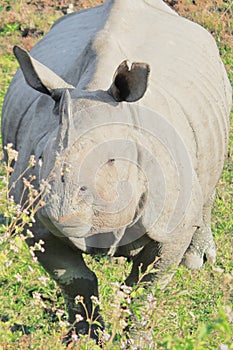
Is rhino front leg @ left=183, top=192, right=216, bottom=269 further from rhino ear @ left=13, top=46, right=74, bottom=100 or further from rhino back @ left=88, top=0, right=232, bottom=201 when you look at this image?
rhino ear @ left=13, top=46, right=74, bottom=100

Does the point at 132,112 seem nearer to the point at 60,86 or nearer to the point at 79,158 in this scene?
the point at 60,86

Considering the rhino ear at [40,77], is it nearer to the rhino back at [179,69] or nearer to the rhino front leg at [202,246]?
the rhino back at [179,69]

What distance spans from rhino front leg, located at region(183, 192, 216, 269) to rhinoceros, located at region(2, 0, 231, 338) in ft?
0.03

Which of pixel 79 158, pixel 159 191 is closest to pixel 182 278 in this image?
pixel 159 191

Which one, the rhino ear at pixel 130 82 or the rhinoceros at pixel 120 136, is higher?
the rhino ear at pixel 130 82

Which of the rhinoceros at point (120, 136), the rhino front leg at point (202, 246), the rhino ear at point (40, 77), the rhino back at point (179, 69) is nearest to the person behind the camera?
the rhinoceros at point (120, 136)

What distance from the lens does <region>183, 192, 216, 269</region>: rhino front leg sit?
6258mm

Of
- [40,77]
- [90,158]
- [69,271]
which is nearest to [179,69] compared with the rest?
[69,271]

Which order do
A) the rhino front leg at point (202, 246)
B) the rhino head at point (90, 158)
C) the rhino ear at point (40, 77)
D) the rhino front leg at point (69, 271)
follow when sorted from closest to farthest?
1. the rhino head at point (90, 158)
2. the rhino ear at point (40, 77)
3. the rhino front leg at point (69, 271)
4. the rhino front leg at point (202, 246)

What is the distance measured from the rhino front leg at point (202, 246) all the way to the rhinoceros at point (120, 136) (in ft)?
0.03

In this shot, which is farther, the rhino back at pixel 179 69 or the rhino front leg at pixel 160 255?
the rhino back at pixel 179 69

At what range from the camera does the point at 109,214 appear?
3350mm

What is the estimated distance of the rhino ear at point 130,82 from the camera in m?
3.51

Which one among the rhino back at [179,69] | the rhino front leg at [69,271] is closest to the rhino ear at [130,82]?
the rhino back at [179,69]
